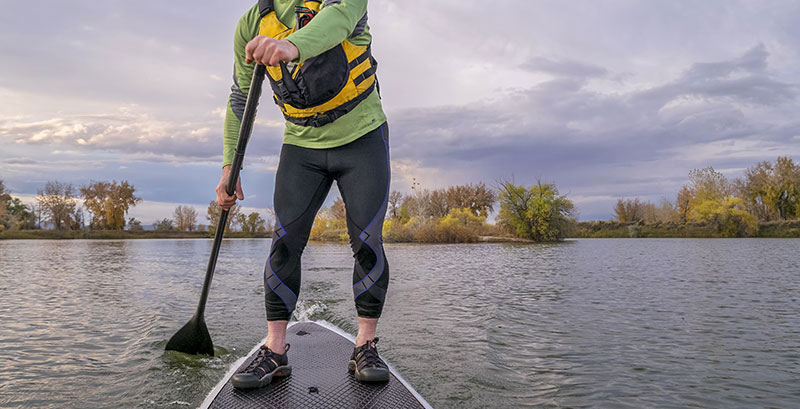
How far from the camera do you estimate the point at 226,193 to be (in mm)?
2699

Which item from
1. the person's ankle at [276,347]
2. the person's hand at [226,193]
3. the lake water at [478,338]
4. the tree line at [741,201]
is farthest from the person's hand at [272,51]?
the tree line at [741,201]

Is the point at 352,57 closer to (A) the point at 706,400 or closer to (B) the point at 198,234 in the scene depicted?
(A) the point at 706,400

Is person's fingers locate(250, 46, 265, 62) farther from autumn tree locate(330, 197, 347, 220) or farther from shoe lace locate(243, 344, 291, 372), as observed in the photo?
autumn tree locate(330, 197, 347, 220)

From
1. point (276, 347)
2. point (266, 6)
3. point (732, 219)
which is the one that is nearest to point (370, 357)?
point (276, 347)

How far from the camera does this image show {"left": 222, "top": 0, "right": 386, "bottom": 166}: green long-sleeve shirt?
1937 mm

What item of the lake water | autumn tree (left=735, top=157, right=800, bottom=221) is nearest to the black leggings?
the lake water

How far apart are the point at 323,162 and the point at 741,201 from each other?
41.6m

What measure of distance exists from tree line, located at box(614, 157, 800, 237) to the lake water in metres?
29.8

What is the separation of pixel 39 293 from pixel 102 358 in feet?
15.4

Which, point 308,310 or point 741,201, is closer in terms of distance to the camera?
point 308,310

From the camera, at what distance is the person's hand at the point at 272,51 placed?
1798 millimetres

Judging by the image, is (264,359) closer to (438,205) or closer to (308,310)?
(308,310)

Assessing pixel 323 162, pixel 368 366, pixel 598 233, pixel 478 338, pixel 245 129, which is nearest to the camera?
pixel 368 366

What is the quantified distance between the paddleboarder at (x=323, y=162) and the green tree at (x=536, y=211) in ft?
86.9
